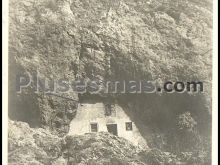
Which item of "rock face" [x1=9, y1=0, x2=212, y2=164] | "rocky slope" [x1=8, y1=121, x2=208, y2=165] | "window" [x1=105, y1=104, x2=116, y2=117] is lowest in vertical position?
"rocky slope" [x1=8, y1=121, x2=208, y2=165]

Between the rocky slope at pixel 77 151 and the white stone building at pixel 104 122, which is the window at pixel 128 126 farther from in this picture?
the rocky slope at pixel 77 151

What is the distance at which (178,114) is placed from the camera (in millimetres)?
3918

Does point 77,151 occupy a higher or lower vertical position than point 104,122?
lower

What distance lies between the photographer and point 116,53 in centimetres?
387

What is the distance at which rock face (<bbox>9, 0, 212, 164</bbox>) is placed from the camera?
3777 millimetres

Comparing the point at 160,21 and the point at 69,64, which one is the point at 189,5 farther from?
the point at 69,64

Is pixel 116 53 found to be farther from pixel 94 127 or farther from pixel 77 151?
pixel 77 151

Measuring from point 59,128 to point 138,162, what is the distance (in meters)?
0.75

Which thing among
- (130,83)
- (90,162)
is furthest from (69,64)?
(90,162)

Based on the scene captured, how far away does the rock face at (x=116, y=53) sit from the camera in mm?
3777

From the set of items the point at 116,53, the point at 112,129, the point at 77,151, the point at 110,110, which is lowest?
the point at 77,151

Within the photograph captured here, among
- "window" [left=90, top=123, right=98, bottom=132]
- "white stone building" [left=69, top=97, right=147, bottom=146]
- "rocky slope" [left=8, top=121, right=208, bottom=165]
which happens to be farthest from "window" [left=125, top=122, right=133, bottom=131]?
"window" [left=90, top=123, right=98, bottom=132]

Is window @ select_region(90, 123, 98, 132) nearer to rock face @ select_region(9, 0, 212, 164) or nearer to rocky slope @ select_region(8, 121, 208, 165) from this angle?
rocky slope @ select_region(8, 121, 208, 165)

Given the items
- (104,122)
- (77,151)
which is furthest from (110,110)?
(77,151)
